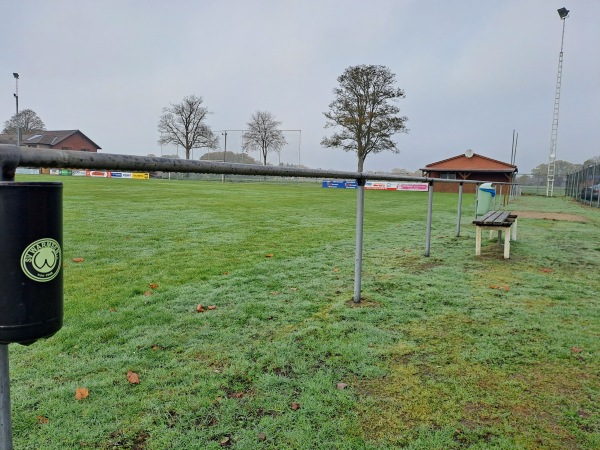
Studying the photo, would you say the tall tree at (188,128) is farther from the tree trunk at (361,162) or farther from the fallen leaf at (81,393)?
the fallen leaf at (81,393)

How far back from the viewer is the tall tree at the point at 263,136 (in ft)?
196

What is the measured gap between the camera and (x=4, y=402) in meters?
1.14

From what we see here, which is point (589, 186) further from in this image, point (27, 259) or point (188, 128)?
point (188, 128)

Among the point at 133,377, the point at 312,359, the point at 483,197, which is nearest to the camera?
the point at 133,377

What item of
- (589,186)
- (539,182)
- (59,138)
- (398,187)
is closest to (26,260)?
(589,186)

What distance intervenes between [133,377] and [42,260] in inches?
55.9

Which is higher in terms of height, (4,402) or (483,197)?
(483,197)

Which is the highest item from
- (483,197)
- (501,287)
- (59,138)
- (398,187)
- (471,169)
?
(59,138)

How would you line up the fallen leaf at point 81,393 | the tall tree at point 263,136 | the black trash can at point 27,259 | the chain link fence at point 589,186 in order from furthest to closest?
the tall tree at point 263,136, the chain link fence at point 589,186, the fallen leaf at point 81,393, the black trash can at point 27,259

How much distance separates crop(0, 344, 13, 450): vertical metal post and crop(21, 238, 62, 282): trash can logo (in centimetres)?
22

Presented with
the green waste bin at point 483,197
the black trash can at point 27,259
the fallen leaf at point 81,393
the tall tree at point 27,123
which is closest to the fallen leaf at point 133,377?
the fallen leaf at point 81,393

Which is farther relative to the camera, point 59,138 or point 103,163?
point 59,138

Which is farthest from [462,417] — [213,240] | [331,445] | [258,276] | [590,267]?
[213,240]

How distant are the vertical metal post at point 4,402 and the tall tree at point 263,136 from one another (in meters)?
59.2
